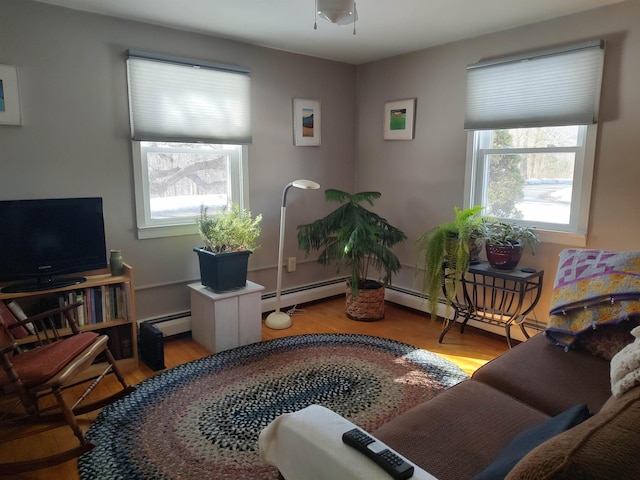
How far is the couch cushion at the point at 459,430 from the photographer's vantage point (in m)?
1.35

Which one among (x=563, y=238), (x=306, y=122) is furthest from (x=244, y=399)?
(x=306, y=122)

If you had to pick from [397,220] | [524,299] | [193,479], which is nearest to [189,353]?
[193,479]

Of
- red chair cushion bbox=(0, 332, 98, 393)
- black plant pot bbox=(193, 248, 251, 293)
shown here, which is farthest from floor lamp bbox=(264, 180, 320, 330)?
red chair cushion bbox=(0, 332, 98, 393)

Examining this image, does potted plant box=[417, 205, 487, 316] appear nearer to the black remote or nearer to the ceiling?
the ceiling

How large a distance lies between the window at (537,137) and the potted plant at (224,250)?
183 cm

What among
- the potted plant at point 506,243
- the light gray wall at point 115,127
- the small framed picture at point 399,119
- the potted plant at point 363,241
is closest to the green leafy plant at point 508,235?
the potted plant at point 506,243

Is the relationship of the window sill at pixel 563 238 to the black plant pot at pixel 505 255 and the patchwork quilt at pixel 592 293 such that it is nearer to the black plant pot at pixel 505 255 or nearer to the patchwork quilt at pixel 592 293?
the black plant pot at pixel 505 255

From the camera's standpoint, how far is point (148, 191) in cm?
323

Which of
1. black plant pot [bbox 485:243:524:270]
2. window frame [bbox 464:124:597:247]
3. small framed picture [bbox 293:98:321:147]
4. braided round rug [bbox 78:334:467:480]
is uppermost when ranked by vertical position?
small framed picture [bbox 293:98:321:147]

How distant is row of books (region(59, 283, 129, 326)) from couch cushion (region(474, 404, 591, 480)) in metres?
2.36

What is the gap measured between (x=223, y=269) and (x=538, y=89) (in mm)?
2514

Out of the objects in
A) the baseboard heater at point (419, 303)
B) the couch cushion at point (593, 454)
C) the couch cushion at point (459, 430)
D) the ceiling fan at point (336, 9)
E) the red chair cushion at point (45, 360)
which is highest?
the ceiling fan at point (336, 9)

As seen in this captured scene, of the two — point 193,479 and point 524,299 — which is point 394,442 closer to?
point 193,479

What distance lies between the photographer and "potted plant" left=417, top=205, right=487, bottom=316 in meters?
3.10
